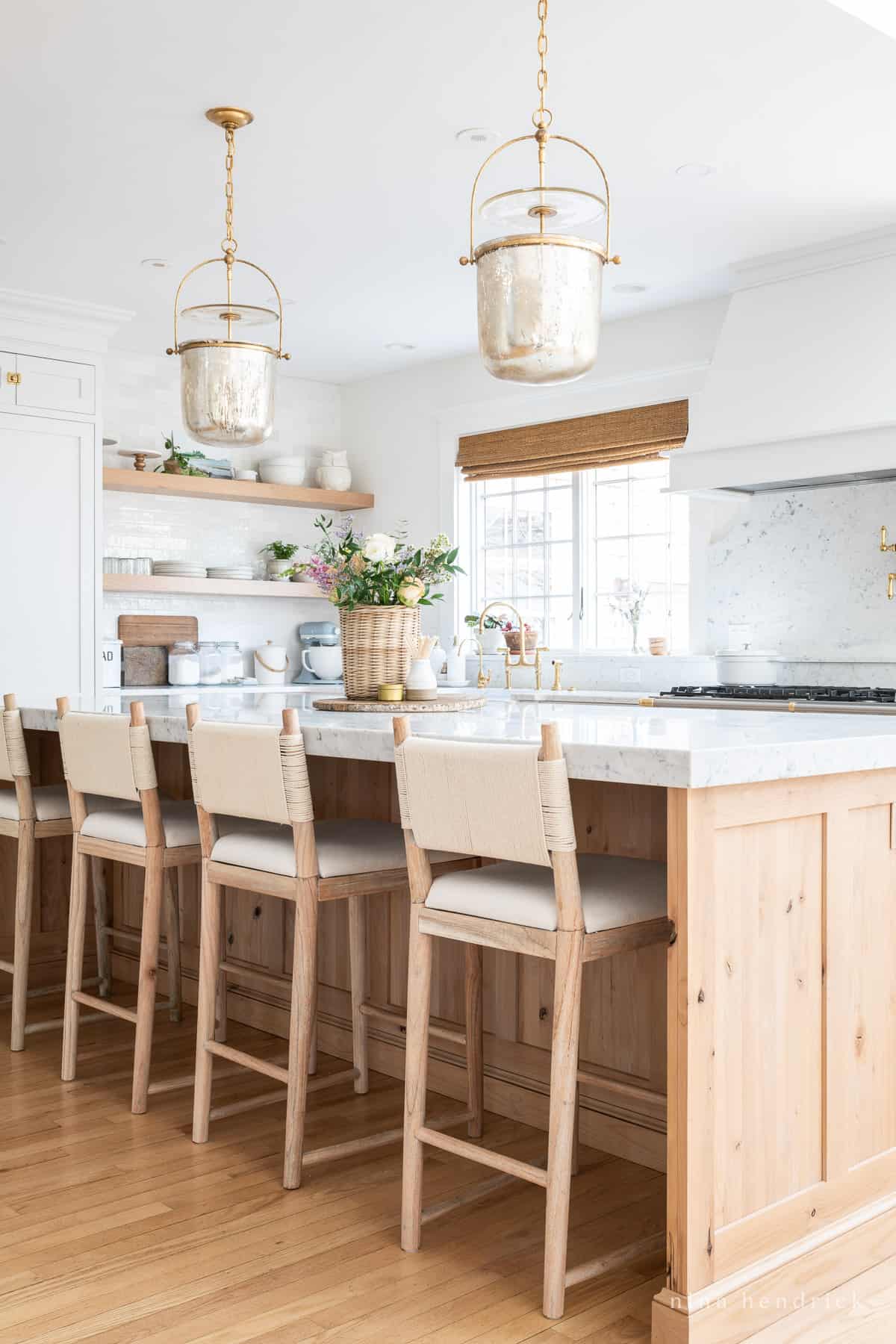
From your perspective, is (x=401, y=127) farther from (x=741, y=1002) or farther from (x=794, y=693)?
(x=741, y=1002)

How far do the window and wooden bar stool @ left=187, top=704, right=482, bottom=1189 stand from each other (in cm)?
322

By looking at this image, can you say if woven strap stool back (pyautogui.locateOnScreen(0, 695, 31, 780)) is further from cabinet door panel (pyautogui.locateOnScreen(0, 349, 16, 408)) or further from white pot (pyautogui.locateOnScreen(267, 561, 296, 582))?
white pot (pyautogui.locateOnScreen(267, 561, 296, 582))

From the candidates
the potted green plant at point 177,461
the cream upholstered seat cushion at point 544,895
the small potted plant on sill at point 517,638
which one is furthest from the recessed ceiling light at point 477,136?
the potted green plant at point 177,461

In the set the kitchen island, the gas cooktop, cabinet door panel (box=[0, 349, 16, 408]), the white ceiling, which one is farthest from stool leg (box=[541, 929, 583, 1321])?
cabinet door panel (box=[0, 349, 16, 408])

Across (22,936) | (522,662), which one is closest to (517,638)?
(522,662)

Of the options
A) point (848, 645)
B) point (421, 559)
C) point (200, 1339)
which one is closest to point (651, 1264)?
point (200, 1339)

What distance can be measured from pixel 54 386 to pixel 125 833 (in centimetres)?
307

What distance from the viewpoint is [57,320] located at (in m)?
5.44

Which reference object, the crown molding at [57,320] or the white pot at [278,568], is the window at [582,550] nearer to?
the white pot at [278,568]

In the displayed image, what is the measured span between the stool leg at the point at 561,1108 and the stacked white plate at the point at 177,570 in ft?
14.9

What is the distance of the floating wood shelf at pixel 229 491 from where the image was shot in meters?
6.02

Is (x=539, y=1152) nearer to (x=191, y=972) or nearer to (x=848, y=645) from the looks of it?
(x=191, y=972)

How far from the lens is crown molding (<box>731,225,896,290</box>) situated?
4414 mm

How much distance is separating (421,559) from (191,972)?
152 centimetres
